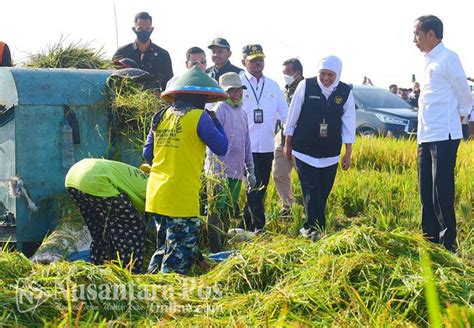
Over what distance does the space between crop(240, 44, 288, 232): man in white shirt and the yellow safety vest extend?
7.98ft

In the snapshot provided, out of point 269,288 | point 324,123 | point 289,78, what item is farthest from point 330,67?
point 269,288

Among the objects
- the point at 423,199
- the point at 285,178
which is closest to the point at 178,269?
the point at 423,199

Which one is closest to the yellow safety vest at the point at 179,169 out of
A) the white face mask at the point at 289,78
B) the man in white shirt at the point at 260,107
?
the man in white shirt at the point at 260,107

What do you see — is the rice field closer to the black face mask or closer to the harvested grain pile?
the harvested grain pile

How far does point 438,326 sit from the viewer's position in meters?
1.62

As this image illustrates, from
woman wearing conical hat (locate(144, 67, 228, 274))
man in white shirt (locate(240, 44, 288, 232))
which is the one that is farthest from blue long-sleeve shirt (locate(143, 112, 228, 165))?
man in white shirt (locate(240, 44, 288, 232))

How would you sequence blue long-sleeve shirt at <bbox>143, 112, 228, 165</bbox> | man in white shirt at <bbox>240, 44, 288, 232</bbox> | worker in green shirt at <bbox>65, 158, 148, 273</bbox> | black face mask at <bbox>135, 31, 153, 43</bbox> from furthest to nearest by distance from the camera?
black face mask at <bbox>135, 31, 153, 43</bbox> → man in white shirt at <bbox>240, 44, 288, 232</bbox> → worker in green shirt at <bbox>65, 158, 148, 273</bbox> → blue long-sleeve shirt at <bbox>143, 112, 228, 165</bbox>

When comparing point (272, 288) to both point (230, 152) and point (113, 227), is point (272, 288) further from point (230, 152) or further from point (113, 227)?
point (230, 152)

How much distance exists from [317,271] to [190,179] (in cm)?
128

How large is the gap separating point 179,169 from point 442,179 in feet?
7.50

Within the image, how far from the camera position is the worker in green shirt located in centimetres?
516

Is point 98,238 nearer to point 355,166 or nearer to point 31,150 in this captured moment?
point 31,150

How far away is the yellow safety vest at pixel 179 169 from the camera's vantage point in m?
4.98

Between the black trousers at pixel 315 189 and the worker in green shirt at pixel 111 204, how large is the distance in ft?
5.67
